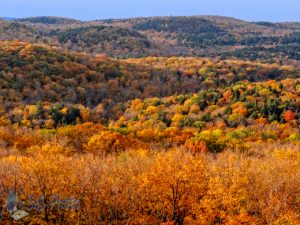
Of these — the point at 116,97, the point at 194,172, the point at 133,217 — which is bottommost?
the point at 116,97

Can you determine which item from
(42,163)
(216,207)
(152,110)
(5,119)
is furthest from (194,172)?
(152,110)

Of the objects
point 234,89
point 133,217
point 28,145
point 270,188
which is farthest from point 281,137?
point 133,217

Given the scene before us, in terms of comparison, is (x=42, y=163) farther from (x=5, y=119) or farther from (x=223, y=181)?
(x=5, y=119)

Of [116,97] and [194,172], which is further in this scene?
[116,97]

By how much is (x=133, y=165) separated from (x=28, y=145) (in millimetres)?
40876

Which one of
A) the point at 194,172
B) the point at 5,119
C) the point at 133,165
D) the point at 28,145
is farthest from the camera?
the point at 5,119

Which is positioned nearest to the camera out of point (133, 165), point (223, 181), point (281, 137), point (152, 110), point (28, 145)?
point (223, 181)

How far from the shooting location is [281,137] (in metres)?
119

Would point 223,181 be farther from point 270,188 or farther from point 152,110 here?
point 152,110

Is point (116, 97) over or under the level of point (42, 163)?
under

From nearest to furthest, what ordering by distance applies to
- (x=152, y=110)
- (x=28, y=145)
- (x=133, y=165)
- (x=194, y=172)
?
(x=194, y=172), (x=133, y=165), (x=28, y=145), (x=152, y=110)

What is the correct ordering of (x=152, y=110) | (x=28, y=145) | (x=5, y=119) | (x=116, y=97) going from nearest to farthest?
1. (x=28, y=145)
2. (x=5, y=119)
3. (x=152, y=110)
4. (x=116, y=97)

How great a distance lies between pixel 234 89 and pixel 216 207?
122 metres

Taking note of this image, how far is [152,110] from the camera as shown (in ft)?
521
